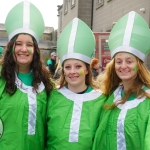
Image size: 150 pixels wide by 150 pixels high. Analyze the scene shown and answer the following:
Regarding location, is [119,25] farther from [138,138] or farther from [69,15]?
[69,15]

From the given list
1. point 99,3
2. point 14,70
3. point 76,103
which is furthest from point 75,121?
point 99,3

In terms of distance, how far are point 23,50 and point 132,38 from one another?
975mm

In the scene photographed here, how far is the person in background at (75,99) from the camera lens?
8.89ft

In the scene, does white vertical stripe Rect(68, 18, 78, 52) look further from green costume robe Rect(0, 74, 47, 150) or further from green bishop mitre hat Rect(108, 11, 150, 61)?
green costume robe Rect(0, 74, 47, 150)

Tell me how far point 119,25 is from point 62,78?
2.56 feet

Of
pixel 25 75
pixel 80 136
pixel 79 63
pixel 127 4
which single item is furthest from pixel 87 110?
pixel 127 4

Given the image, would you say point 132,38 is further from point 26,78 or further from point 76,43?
point 26,78

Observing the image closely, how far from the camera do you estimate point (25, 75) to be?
288 centimetres

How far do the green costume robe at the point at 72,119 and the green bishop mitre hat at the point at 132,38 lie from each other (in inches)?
20.4

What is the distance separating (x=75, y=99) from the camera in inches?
112

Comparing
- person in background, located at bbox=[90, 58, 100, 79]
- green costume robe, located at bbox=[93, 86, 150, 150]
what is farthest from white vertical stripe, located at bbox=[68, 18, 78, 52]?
person in background, located at bbox=[90, 58, 100, 79]

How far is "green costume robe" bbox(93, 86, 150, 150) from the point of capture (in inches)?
95.7

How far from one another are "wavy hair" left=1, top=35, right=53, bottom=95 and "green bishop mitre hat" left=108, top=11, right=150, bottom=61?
0.72m

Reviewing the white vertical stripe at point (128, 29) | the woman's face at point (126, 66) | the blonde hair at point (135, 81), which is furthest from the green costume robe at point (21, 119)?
the white vertical stripe at point (128, 29)
